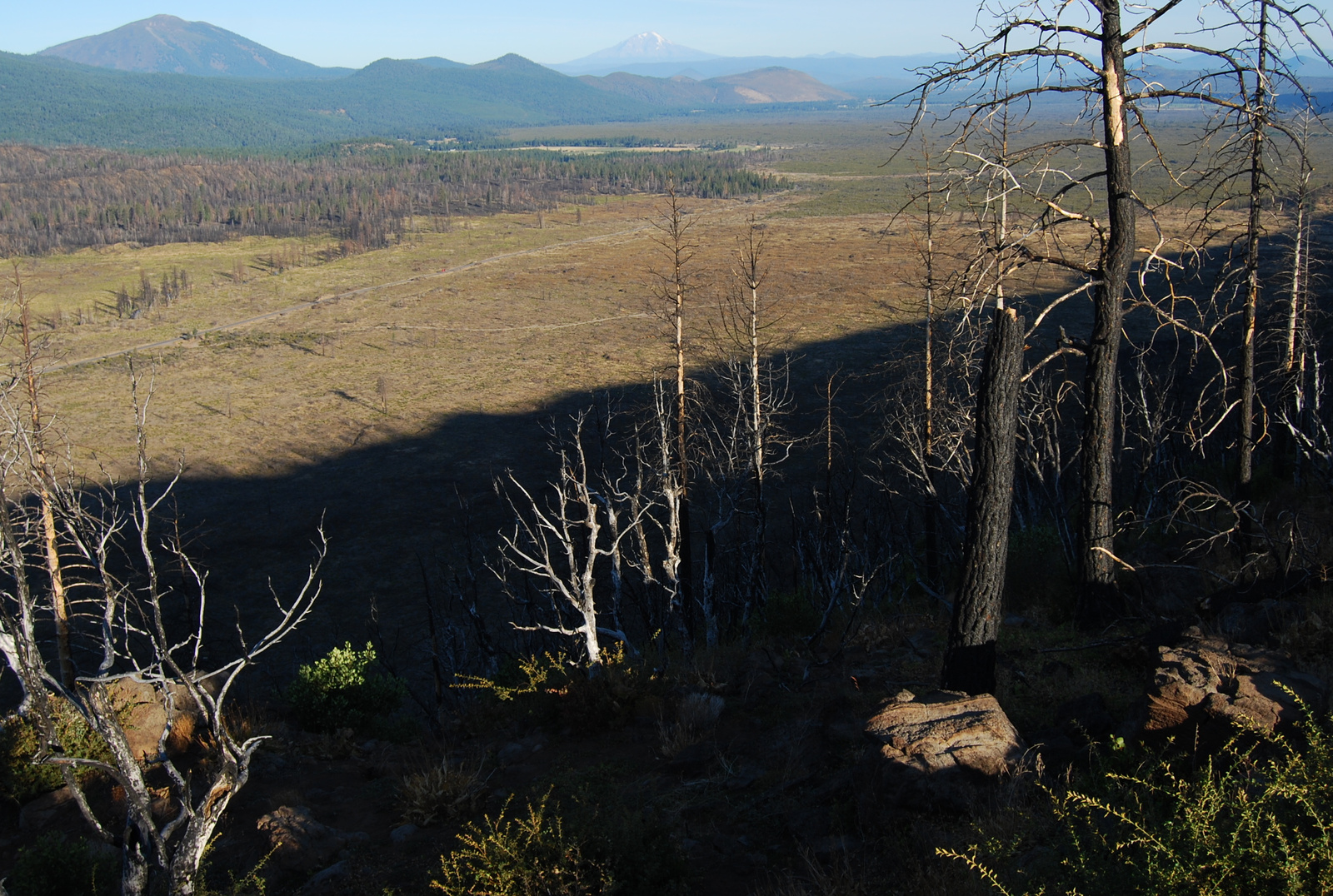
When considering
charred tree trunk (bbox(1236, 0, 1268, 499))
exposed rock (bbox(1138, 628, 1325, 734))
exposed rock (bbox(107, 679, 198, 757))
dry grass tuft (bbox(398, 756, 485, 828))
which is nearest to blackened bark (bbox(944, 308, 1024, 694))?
exposed rock (bbox(1138, 628, 1325, 734))

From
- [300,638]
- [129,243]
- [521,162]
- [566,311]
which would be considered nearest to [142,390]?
[566,311]

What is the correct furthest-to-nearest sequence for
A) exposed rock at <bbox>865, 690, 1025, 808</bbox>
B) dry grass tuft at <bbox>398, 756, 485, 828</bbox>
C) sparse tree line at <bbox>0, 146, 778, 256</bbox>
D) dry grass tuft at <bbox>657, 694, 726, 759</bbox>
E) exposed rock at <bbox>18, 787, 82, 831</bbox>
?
1. sparse tree line at <bbox>0, 146, 778, 256</bbox>
2. exposed rock at <bbox>18, 787, 82, 831</bbox>
3. dry grass tuft at <bbox>657, 694, 726, 759</bbox>
4. dry grass tuft at <bbox>398, 756, 485, 828</bbox>
5. exposed rock at <bbox>865, 690, 1025, 808</bbox>

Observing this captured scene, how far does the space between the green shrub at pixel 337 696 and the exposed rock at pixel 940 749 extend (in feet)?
26.3

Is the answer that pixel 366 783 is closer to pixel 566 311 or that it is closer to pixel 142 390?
pixel 142 390

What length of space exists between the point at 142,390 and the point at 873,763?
51698mm

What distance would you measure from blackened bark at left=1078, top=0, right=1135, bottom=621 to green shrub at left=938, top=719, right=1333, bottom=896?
3.22 m

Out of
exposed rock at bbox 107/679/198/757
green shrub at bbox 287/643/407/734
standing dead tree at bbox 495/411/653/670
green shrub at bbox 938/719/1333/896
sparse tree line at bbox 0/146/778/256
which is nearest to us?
green shrub at bbox 938/719/1333/896

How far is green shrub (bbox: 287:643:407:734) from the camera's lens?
11.5 m

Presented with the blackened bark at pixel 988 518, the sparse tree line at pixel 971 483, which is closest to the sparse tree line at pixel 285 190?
the sparse tree line at pixel 971 483

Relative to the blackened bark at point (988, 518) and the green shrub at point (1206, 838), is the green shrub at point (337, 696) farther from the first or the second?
the green shrub at point (1206, 838)

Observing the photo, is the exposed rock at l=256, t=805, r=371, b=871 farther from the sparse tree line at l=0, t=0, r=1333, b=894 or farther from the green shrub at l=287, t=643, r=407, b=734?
the green shrub at l=287, t=643, r=407, b=734

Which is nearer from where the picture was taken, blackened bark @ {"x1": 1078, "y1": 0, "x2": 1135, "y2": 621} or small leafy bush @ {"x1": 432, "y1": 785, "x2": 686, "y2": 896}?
Answer: small leafy bush @ {"x1": 432, "y1": 785, "x2": 686, "y2": 896}

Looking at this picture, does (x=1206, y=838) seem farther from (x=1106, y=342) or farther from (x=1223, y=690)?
(x=1106, y=342)

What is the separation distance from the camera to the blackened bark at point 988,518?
6.73m
